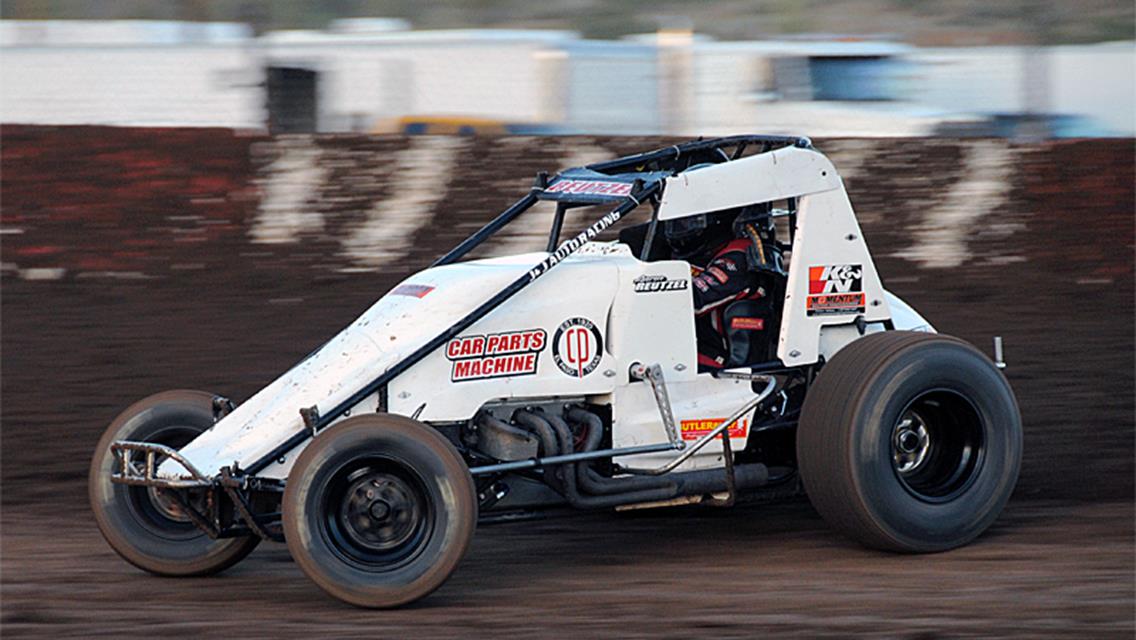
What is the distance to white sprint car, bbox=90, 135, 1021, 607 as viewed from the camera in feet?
19.9

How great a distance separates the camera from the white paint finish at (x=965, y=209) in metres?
11.0

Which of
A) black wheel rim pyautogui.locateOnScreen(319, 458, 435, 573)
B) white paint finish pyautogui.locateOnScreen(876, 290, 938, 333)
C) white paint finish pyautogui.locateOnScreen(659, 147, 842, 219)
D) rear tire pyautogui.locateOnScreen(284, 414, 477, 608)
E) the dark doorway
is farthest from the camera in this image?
the dark doorway

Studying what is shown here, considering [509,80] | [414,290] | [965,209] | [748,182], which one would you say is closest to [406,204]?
[509,80]

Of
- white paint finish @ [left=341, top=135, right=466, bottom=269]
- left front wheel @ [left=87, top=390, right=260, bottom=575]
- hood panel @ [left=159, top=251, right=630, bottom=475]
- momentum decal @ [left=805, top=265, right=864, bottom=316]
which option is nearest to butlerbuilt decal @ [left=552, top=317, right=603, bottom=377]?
hood panel @ [left=159, top=251, right=630, bottom=475]

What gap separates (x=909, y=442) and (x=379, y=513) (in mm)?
2354

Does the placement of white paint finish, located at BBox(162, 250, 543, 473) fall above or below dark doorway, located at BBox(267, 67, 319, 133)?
below

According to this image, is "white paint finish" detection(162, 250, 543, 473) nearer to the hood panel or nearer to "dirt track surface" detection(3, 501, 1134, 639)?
the hood panel

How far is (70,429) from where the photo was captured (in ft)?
29.2

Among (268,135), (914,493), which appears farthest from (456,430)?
(268,135)

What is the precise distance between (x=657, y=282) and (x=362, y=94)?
5.24 m

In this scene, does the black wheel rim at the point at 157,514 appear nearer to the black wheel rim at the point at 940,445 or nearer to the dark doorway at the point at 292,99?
the black wheel rim at the point at 940,445

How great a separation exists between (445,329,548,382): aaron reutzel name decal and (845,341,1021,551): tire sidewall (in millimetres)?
1339

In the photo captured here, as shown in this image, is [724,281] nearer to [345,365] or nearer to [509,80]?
[345,365]

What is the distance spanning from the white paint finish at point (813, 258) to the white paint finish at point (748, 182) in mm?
81
